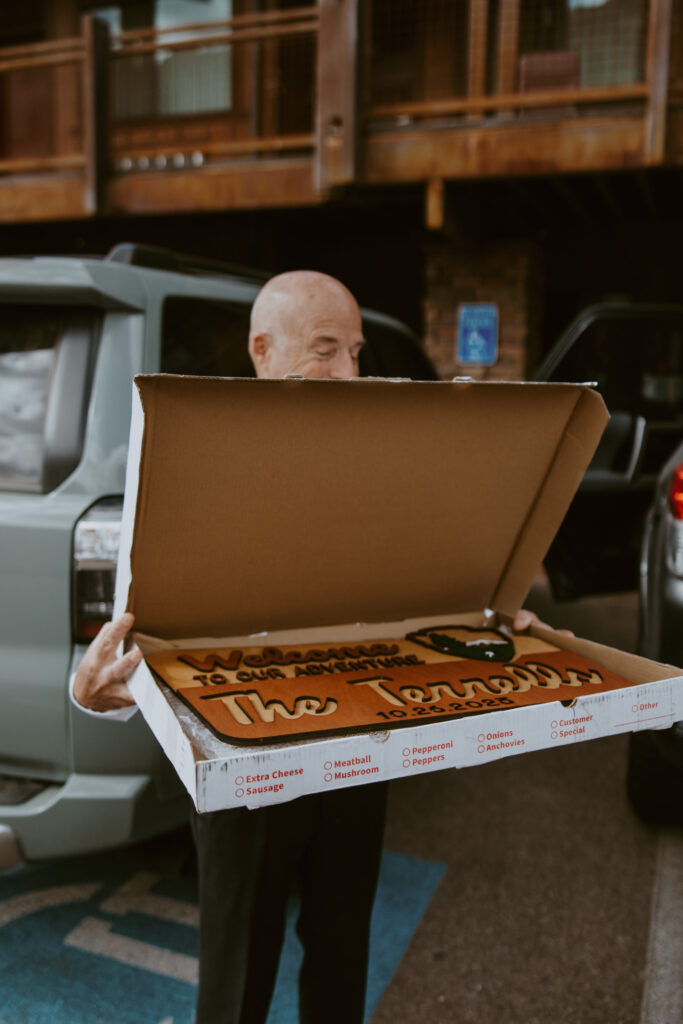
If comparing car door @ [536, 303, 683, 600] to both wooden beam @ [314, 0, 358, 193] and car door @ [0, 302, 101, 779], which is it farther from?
wooden beam @ [314, 0, 358, 193]

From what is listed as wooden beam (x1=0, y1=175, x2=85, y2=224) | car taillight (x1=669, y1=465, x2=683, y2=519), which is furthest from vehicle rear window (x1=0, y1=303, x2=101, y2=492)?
wooden beam (x1=0, y1=175, x2=85, y2=224)

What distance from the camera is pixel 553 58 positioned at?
6.84 metres

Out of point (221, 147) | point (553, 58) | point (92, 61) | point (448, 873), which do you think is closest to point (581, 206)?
point (553, 58)

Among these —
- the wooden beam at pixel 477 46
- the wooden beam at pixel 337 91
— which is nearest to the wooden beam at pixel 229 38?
the wooden beam at pixel 337 91

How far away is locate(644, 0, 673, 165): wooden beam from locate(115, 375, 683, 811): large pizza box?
552 centimetres

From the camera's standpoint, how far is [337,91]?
6.68 metres

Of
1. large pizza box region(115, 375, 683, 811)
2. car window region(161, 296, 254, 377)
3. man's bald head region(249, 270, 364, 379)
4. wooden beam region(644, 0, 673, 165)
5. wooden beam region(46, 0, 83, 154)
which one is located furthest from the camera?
wooden beam region(46, 0, 83, 154)

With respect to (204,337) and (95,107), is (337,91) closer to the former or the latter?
(95,107)

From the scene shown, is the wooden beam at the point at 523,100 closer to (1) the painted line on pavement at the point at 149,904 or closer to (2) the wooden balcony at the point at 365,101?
(2) the wooden balcony at the point at 365,101

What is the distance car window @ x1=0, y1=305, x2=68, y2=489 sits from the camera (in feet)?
→ 6.97

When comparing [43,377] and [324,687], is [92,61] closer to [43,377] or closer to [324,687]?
[43,377]

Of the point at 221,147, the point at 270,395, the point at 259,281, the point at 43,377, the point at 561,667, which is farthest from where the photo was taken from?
the point at 221,147

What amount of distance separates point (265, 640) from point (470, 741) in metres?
0.47

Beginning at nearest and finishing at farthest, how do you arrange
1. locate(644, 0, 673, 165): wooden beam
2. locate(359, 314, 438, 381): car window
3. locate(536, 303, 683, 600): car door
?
locate(359, 314, 438, 381): car window, locate(536, 303, 683, 600): car door, locate(644, 0, 673, 165): wooden beam
